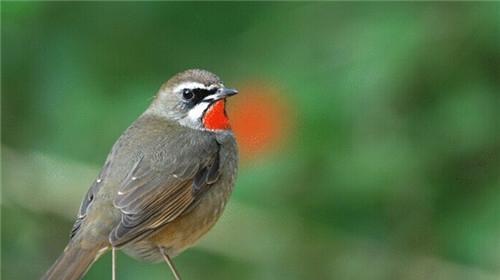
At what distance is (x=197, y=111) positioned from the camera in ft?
20.0

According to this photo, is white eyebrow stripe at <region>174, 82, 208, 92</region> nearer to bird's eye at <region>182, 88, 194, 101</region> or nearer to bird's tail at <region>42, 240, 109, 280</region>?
bird's eye at <region>182, 88, 194, 101</region>

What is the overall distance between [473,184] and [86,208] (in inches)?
87.2

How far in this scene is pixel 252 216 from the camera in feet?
23.8

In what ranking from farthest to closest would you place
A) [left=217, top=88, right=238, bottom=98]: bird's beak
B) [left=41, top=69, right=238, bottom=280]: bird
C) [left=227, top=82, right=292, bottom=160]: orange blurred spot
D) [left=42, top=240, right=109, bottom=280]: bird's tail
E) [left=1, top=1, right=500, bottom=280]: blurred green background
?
[left=1, top=1, right=500, bottom=280]: blurred green background
[left=227, top=82, right=292, bottom=160]: orange blurred spot
[left=217, top=88, right=238, bottom=98]: bird's beak
[left=41, top=69, right=238, bottom=280]: bird
[left=42, top=240, right=109, bottom=280]: bird's tail

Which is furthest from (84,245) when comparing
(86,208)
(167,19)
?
(167,19)

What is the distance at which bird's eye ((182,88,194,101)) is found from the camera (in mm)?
6008

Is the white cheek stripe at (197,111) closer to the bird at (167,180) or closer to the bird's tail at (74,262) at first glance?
the bird at (167,180)

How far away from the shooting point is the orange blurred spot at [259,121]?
22.6ft

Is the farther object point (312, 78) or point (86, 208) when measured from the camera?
point (312, 78)

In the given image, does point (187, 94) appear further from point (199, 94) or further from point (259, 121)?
point (259, 121)

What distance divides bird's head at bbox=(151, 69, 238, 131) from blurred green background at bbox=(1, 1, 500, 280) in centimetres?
89

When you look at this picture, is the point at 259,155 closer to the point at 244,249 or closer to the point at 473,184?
the point at 244,249

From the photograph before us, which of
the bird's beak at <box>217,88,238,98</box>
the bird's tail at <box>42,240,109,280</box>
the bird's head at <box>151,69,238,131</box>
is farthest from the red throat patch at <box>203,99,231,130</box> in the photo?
the bird's tail at <box>42,240,109,280</box>

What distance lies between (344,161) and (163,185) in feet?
4.97
